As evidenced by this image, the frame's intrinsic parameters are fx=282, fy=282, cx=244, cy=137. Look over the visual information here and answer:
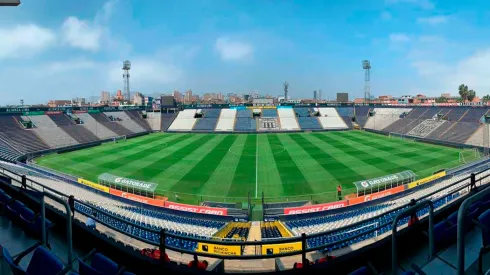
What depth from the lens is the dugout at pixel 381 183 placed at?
19859 millimetres

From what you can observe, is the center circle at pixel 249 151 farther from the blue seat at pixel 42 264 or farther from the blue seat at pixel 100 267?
the blue seat at pixel 42 264

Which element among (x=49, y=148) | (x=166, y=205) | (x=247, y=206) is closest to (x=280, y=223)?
(x=247, y=206)

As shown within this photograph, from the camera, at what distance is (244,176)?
25.9 m

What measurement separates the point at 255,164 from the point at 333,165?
8.13 m

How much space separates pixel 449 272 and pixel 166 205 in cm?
1686

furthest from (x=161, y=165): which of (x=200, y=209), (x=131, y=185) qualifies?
(x=200, y=209)

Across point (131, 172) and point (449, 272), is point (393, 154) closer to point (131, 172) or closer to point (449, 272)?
point (131, 172)

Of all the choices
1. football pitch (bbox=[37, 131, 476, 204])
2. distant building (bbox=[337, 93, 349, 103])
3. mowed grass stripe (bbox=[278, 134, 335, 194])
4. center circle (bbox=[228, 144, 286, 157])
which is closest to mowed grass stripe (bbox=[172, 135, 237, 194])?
football pitch (bbox=[37, 131, 476, 204])

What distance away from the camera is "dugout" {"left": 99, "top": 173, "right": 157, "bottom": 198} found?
20.0 meters

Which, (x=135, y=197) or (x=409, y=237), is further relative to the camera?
(x=135, y=197)

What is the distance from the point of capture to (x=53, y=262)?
3818 mm

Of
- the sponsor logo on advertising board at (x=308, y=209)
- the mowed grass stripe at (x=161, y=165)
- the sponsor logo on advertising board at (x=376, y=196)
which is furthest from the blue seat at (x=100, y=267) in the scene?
the mowed grass stripe at (x=161, y=165)

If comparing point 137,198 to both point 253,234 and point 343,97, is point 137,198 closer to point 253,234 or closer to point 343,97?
point 253,234

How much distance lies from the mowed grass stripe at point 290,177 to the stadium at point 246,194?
17 centimetres
